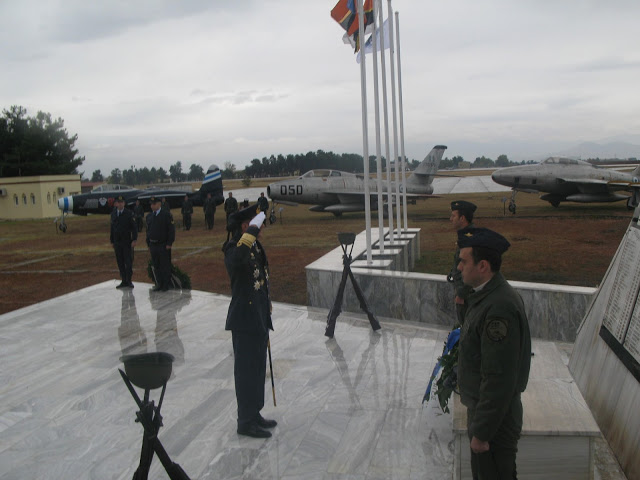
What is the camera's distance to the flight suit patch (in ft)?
7.78

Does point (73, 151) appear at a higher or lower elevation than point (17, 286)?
higher

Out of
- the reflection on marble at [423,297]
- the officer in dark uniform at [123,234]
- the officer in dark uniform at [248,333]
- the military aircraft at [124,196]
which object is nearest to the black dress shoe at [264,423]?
the officer in dark uniform at [248,333]

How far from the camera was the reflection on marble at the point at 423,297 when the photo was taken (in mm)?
5957

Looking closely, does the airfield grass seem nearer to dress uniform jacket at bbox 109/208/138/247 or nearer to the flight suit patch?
dress uniform jacket at bbox 109/208/138/247

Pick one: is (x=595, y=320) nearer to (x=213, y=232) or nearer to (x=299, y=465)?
(x=299, y=465)

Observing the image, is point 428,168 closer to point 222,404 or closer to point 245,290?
point 222,404

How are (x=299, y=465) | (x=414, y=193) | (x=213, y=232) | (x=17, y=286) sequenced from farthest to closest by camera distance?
(x=414, y=193), (x=213, y=232), (x=17, y=286), (x=299, y=465)

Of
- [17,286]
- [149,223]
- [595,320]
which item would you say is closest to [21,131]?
[17,286]

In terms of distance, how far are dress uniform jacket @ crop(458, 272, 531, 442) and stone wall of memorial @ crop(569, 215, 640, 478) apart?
1.32m

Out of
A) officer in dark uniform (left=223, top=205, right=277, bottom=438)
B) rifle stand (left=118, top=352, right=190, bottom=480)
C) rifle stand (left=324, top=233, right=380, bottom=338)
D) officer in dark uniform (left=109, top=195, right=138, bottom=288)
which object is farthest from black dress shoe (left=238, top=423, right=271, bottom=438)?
officer in dark uniform (left=109, top=195, right=138, bottom=288)

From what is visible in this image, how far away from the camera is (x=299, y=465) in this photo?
362 centimetres

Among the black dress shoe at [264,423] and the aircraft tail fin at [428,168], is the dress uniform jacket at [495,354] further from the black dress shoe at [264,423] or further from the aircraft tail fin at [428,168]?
the aircraft tail fin at [428,168]

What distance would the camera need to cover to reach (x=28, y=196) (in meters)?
38.5

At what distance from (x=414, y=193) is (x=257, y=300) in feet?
78.5
